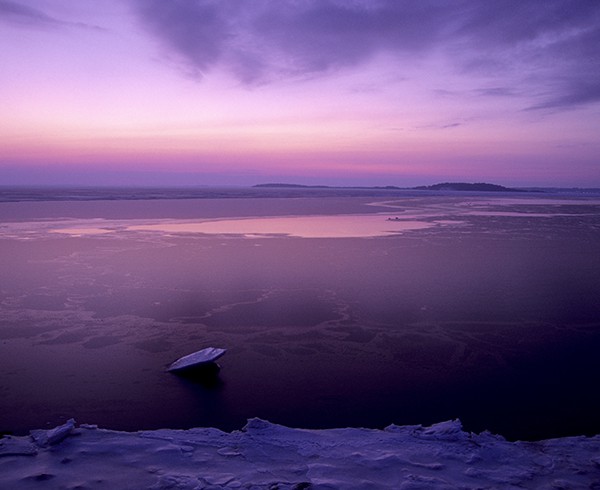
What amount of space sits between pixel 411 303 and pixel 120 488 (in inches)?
251

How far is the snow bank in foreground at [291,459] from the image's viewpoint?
11.7 feet

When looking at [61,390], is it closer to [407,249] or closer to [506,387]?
[506,387]

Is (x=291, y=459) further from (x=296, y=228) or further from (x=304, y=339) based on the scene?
(x=296, y=228)

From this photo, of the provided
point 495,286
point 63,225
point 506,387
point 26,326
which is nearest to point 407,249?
point 495,286

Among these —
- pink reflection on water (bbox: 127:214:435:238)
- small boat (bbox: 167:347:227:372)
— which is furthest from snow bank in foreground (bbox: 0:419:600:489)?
pink reflection on water (bbox: 127:214:435:238)

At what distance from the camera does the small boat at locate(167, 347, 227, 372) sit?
18.4 feet

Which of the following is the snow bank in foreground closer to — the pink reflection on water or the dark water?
the dark water

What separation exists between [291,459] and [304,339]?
295 centimetres

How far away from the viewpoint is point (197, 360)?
564 cm

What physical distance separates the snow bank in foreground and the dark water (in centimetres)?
37

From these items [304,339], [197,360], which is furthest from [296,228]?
[197,360]

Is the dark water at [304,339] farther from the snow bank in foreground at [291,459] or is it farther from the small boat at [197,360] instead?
the snow bank in foreground at [291,459]

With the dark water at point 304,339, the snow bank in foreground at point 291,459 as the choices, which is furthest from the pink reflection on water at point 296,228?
the snow bank in foreground at point 291,459

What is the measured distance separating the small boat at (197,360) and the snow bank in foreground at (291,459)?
1321mm
